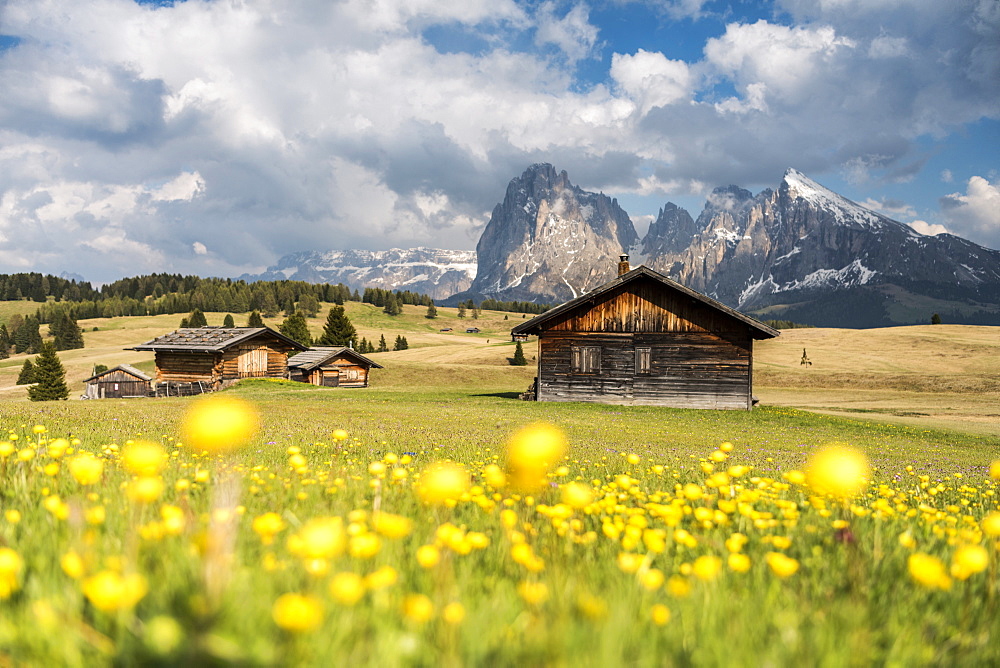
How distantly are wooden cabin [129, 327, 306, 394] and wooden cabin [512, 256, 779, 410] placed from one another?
29350mm

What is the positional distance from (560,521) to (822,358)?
83.3 metres

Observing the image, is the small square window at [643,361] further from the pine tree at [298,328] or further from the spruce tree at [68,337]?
the spruce tree at [68,337]

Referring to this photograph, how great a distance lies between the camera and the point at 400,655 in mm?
1669

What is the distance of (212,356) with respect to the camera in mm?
49000

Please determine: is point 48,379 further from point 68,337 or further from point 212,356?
point 68,337

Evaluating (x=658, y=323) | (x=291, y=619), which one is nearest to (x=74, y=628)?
(x=291, y=619)

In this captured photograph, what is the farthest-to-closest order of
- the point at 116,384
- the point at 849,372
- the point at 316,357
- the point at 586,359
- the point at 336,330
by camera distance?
the point at 336,330
the point at 316,357
the point at 849,372
the point at 116,384
the point at 586,359

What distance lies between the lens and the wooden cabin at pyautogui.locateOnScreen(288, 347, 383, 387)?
60.9 metres

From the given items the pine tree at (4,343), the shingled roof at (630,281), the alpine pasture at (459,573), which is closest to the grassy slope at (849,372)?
the shingled roof at (630,281)

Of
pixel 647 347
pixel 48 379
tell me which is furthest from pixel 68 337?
pixel 647 347

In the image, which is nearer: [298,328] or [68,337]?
[298,328]

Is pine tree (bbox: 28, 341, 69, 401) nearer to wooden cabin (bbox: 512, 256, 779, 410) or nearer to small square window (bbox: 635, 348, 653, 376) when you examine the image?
wooden cabin (bbox: 512, 256, 779, 410)

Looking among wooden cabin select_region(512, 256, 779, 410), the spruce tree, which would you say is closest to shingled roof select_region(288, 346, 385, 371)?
wooden cabin select_region(512, 256, 779, 410)

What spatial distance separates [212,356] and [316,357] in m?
14.1
